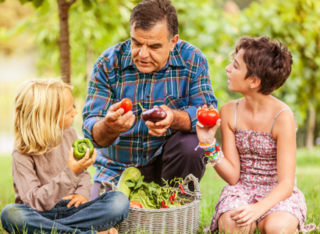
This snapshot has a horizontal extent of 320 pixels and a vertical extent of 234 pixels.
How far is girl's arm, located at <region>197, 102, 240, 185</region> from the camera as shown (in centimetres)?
262

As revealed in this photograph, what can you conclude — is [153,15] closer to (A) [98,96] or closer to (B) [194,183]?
(A) [98,96]

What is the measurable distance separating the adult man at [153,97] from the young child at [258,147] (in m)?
0.28

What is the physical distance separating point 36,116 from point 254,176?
5.47ft

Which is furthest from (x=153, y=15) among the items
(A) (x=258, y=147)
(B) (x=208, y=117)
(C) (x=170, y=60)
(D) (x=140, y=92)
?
(A) (x=258, y=147)

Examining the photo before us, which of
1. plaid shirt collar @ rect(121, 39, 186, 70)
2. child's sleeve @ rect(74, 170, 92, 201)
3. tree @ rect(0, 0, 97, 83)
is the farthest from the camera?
tree @ rect(0, 0, 97, 83)

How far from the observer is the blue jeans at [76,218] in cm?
232

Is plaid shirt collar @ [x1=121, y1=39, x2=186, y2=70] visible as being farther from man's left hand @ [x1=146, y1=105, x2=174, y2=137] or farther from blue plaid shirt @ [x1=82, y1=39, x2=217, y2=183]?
man's left hand @ [x1=146, y1=105, x2=174, y2=137]

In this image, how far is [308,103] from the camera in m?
7.62

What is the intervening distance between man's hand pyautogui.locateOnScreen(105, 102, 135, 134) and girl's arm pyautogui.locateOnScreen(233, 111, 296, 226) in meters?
0.94

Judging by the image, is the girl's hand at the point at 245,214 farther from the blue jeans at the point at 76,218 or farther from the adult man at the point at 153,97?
the blue jeans at the point at 76,218

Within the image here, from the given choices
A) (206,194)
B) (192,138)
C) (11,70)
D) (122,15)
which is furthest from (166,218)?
(11,70)

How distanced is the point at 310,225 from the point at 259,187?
47cm

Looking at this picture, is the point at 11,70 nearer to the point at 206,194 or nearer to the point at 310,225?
the point at 206,194

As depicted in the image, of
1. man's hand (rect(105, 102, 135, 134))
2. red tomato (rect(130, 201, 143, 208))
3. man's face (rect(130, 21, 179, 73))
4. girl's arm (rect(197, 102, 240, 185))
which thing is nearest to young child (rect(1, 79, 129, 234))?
red tomato (rect(130, 201, 143, 208))
